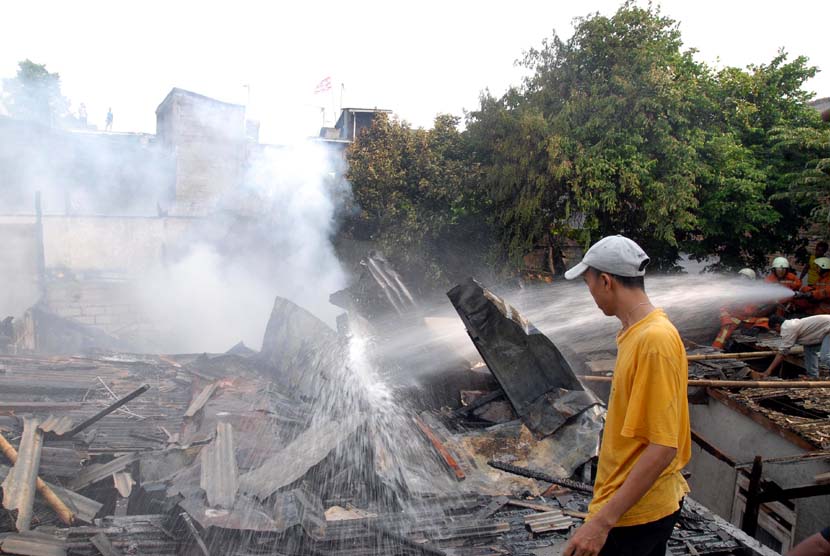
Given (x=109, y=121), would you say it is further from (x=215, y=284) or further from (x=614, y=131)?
(x=614, y=131)

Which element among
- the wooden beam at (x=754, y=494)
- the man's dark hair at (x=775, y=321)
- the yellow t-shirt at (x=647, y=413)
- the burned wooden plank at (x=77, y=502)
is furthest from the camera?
the man's dark hair at (x=775, y=321)

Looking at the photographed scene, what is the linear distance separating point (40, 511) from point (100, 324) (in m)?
14.6

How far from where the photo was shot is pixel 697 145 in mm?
11945

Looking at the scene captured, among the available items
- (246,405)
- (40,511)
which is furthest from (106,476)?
(246,405)

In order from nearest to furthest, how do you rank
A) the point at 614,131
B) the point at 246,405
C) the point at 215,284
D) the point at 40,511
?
the point at 40,511 < the point at 246,405 < the point at 614,131 < the point at 215,284

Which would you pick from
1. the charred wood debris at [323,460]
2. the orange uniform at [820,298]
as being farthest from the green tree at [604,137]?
the charred wood debris at [323,460]

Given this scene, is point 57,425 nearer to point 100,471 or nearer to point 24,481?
point 100,471

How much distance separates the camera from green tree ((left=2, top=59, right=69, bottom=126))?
1216 inches

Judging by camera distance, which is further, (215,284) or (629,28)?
(215,284)

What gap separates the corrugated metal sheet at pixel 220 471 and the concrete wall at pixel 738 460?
610 cm

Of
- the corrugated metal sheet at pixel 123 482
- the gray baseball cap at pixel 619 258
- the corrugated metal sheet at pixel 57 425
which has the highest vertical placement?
the gray baseball cap at pixel 619 258

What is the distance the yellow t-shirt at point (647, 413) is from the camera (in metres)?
2.04

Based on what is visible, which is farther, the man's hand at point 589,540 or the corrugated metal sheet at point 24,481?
the corrugated metal sheet at point 24,481

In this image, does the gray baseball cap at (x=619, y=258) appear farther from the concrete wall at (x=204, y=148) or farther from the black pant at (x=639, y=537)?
the concrete wall at (x=204, y=148)
